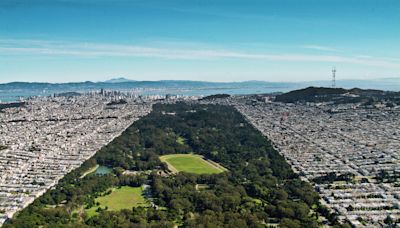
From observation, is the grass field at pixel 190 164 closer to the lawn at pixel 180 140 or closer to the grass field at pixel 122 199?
the lawn at pixel 180 140

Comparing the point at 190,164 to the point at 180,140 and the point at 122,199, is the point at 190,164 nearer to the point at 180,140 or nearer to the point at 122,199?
the point at 122,199

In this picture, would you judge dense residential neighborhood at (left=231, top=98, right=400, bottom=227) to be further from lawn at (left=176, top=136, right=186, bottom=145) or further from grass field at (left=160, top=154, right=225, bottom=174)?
lawn at (left=176, top=136, right=186, bottom=145)

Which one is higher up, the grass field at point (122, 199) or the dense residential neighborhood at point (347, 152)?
the dense residential neighborhood at point (347, 152)

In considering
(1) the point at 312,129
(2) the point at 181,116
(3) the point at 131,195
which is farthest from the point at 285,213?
(2) the point at 181,116

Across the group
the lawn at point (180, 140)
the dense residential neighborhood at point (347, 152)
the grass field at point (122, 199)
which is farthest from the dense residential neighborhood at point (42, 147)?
the dense residential neighborhood at point (347, 152)

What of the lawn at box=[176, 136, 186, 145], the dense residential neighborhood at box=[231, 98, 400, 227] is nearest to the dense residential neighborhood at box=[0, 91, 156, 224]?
the lawn at box=[176, 136, 186, 145]
